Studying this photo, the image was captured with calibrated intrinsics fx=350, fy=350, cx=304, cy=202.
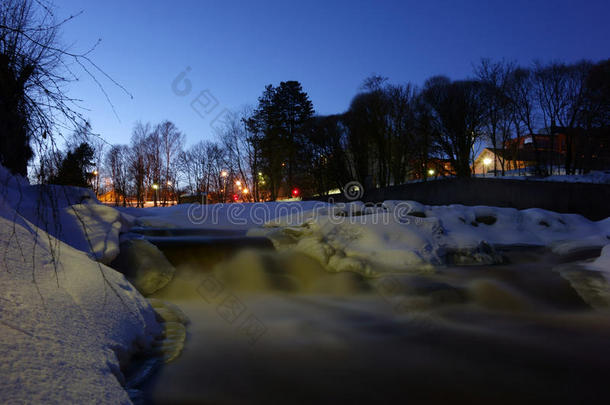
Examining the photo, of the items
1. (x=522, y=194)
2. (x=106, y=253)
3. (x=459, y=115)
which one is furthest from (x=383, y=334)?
(x=459, y=115)

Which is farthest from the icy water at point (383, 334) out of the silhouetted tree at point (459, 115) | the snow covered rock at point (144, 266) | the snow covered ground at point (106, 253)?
the silhouetted tree at point (459, 115)

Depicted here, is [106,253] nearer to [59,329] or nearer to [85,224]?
[85,224]

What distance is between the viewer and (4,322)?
2293 mm

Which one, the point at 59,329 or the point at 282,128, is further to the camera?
the point at 282,128

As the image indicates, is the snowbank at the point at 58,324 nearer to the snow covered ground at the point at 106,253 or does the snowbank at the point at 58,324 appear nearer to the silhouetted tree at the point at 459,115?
the snow covered ground at the point at 106,253

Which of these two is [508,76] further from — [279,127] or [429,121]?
[279,127]

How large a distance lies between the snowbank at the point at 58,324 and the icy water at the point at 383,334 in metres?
0.74

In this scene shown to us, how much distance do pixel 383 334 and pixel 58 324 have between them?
4246mm

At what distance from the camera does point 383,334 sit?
537 cm

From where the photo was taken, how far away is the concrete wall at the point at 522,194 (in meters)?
14.3

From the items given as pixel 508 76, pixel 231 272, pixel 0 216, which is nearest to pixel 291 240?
pixel 231 272

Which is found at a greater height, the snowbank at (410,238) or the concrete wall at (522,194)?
the concrete wall at (522,194)

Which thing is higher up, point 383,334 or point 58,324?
point 58,324

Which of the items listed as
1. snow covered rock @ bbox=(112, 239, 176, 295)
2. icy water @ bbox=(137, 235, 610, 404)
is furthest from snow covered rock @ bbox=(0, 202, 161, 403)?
snow covered rock @ bbox=(112, 239, 176, 295)
